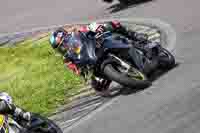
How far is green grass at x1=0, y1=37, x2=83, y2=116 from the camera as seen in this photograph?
12.7 m

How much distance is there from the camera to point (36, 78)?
14.3 meters

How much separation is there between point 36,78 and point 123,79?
11.7 ft

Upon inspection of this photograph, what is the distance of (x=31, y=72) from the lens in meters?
14.9

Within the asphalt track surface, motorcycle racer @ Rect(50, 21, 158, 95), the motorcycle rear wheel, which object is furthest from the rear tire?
the motorcycle rear wheel

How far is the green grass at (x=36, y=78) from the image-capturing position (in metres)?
12.7

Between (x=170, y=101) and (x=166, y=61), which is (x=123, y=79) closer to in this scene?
(x=170, y=101)

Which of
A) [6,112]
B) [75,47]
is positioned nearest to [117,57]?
[75,47]

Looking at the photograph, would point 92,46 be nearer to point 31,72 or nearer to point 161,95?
point 161,95

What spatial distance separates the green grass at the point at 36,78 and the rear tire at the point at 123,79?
52.8 inches

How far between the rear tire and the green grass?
52.8 inches

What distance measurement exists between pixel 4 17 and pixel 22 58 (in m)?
7.46

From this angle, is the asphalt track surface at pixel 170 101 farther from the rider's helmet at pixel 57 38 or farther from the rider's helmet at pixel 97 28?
the rider's helmet at pixel 57 38

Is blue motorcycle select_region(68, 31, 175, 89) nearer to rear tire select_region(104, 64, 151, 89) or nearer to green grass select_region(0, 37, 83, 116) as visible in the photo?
rear tire select_region(104, 64, 151, 89)

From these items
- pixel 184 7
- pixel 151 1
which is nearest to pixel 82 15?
pixel 151 1
